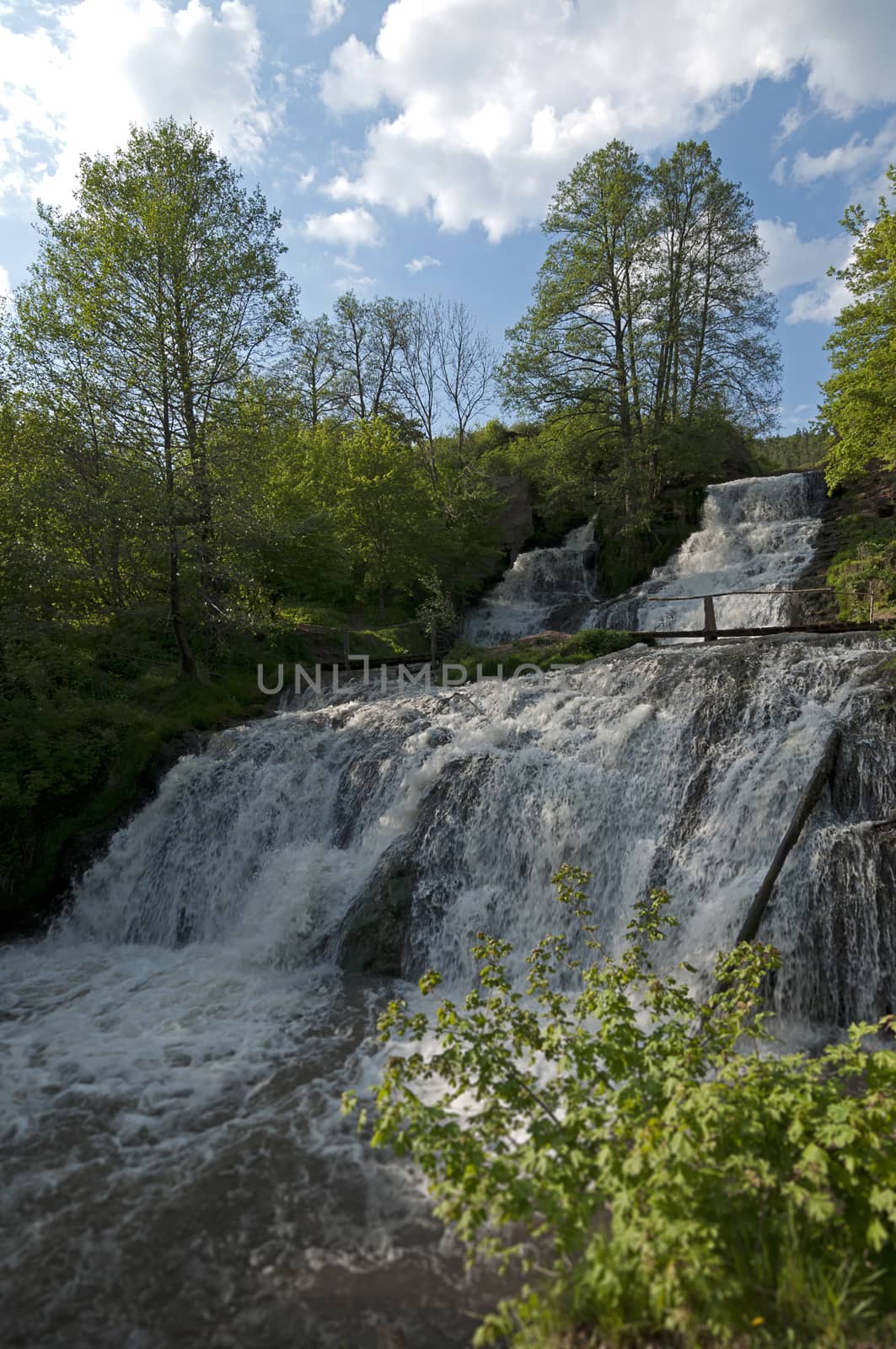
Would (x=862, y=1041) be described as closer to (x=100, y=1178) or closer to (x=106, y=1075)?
(x=100, y=1178)

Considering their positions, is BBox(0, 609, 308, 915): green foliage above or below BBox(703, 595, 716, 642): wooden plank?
below

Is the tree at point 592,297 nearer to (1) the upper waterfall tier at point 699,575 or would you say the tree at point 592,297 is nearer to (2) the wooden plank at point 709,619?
(1) the upper waterfall tier at point 699,575

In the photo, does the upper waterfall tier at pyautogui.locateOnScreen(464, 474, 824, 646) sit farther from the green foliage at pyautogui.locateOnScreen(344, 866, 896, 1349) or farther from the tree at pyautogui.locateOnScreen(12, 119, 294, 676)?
the green foliage at pyautogui.locateOnScreen(344, 866, 896, 1349)

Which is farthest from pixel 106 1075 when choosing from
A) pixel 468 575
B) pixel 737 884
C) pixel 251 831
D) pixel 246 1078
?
pixel 468 575

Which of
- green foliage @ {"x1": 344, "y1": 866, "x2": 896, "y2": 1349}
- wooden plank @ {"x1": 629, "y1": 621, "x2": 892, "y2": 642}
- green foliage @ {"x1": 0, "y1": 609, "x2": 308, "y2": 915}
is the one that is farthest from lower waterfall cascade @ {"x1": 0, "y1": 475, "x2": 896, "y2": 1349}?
green foliage @ {"x1": 344, "y1": 866, "x2": 896, "y2": 1349}

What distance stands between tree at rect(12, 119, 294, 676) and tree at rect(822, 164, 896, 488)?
1390 centimetres

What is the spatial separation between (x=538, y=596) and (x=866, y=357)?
11.8 meters

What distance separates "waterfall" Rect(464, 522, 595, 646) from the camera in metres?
23.1

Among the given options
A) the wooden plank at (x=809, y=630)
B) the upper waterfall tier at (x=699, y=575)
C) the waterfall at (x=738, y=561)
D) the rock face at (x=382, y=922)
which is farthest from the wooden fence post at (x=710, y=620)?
the rock face at (x=382, y=922)

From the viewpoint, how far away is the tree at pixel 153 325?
14.7 metres

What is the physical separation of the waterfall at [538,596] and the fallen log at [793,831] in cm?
1397

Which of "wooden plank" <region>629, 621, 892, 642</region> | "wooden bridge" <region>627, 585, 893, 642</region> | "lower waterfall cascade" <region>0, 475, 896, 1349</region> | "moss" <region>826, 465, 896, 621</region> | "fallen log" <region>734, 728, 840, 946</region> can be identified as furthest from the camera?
"moss" <region>826, 465, 896, 621</region>

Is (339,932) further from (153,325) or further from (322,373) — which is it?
(322,373)

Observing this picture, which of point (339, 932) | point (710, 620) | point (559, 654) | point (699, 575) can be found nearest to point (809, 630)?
point (710, 620)
